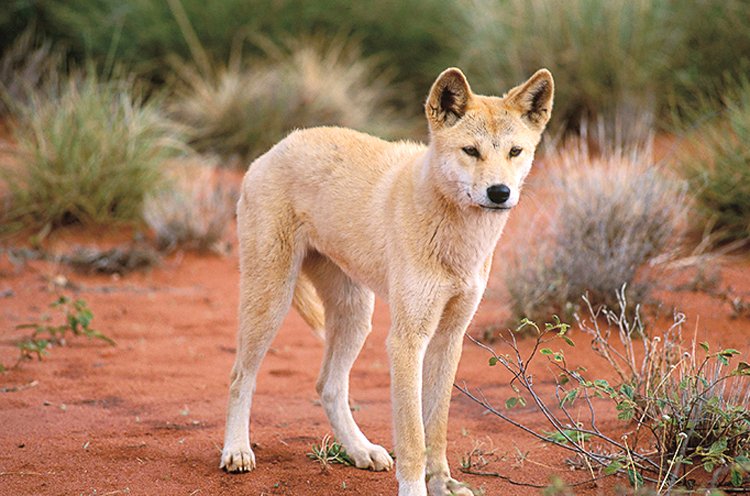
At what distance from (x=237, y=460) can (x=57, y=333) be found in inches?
114

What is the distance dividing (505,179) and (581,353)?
286 cm

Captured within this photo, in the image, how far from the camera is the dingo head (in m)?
3.85

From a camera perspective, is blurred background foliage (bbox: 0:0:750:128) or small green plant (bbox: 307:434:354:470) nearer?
small green plant (bbox: 307:434:354:470)

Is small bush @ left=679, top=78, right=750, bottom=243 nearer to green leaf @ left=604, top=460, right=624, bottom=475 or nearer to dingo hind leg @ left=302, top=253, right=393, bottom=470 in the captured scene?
dingo hind leg @ left=302, top=253, right=393, bottom=470

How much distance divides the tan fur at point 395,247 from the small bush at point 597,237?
2.15m

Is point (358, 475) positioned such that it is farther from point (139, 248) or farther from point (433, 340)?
point (139, 248)

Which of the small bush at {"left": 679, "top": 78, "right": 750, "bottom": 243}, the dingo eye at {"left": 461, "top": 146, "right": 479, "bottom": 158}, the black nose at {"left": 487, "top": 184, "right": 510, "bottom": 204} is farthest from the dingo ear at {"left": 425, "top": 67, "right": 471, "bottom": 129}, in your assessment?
the small bush at {"left": 679, "top": 78, "right": 750, "bottom": 243}

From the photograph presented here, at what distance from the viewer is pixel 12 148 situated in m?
9.54

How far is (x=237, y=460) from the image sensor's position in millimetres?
4480

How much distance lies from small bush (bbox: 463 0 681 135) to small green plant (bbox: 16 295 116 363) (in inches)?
259

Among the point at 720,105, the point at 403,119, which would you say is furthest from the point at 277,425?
the point at 403,119

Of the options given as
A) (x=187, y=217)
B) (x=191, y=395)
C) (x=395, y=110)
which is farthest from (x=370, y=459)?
(x=395, y=110)

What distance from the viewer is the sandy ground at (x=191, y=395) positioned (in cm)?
436

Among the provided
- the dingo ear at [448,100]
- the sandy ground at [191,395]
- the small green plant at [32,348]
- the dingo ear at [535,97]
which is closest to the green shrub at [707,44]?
the sandy ground at [191,395]
